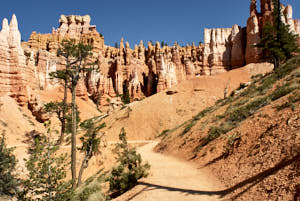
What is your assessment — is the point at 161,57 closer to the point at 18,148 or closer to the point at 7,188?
the point at 18,148

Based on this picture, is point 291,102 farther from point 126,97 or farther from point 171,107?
point 126,97

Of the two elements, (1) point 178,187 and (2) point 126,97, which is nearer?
(1) point 178,187

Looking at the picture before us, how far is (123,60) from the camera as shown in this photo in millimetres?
74938

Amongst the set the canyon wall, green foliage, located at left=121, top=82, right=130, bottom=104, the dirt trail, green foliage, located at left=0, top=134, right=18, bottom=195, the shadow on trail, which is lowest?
green foliage, located at left=0, top=134, right=18, bottom=195

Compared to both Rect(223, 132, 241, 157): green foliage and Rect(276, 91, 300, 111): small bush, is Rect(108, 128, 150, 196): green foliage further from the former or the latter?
Rect(276, 91, 300, 111): small bush

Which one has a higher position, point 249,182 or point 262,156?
point 262,156

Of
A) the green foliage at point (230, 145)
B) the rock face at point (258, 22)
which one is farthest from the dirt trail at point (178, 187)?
the rock face at point (258, 22)

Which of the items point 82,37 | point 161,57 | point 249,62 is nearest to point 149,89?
point 161,57

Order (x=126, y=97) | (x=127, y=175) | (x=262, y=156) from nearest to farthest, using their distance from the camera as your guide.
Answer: (x=262, y=156)
(x=127, y=175)
(x=126, y=97)

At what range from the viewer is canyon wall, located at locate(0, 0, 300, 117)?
115 feet

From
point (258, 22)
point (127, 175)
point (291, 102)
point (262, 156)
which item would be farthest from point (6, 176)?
point (258, 22)

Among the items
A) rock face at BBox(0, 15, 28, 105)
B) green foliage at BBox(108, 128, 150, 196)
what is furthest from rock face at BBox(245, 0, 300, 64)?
rock face at BBox(0, 15, 28, 105)

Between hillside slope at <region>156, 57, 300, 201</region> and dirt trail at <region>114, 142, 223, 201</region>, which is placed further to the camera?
dirt trail at <region>114, 142, 223, 201</region>

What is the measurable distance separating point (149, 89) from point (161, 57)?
12.1 metres
